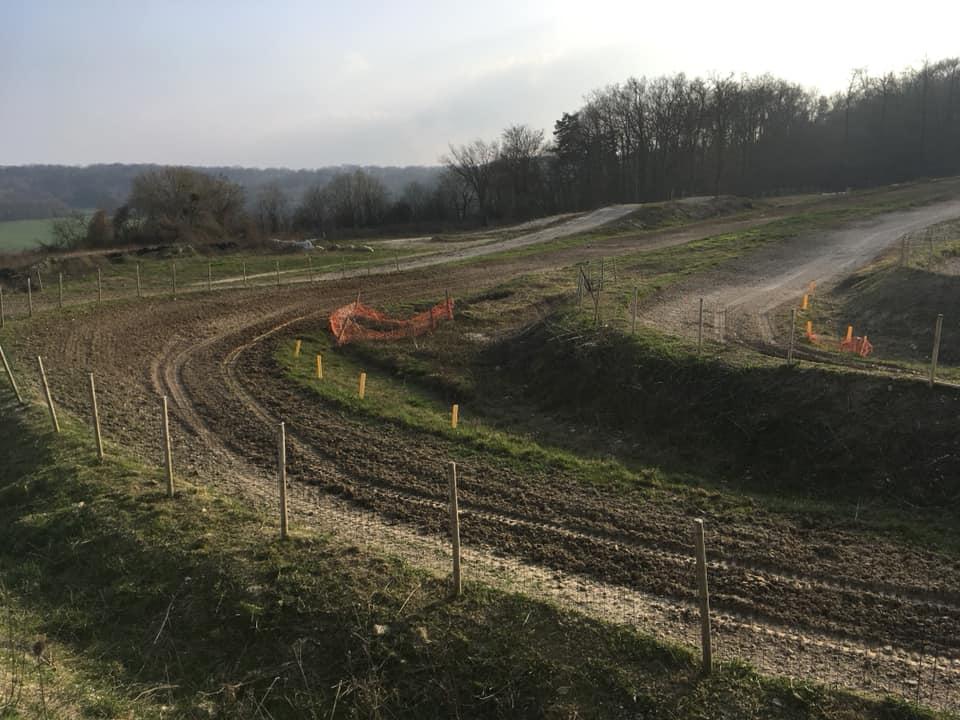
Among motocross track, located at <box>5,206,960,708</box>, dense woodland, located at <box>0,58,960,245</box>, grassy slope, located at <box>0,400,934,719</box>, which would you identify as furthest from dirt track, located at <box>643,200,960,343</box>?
dense woodland, located at <box>0,58,960,245</box>

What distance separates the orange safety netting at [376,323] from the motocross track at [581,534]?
5105 millimetres

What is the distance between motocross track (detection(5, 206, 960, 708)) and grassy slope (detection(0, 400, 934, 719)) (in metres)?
0.80

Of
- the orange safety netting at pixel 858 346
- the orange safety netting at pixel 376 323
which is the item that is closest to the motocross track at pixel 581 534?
the orange safety netting at pixel 376 323

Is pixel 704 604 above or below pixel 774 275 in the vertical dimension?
below

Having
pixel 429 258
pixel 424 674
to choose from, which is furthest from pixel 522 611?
pixel 429 258

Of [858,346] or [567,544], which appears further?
[858,346]

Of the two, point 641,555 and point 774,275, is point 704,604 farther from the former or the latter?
point 774,275

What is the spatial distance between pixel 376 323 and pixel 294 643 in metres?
18.9

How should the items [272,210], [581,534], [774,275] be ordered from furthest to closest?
[272,210]
[774,275]
[581,534]

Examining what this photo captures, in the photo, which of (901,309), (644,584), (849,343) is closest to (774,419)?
(644,584)

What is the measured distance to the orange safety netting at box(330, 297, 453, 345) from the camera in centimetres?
2480

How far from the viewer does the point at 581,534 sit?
10.9m

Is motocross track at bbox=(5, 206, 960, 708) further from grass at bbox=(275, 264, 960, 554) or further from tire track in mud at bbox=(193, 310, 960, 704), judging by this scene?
grass at bbox=(275, 264, 960, 554)

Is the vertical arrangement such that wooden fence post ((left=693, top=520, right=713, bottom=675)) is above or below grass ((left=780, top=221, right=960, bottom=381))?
below
